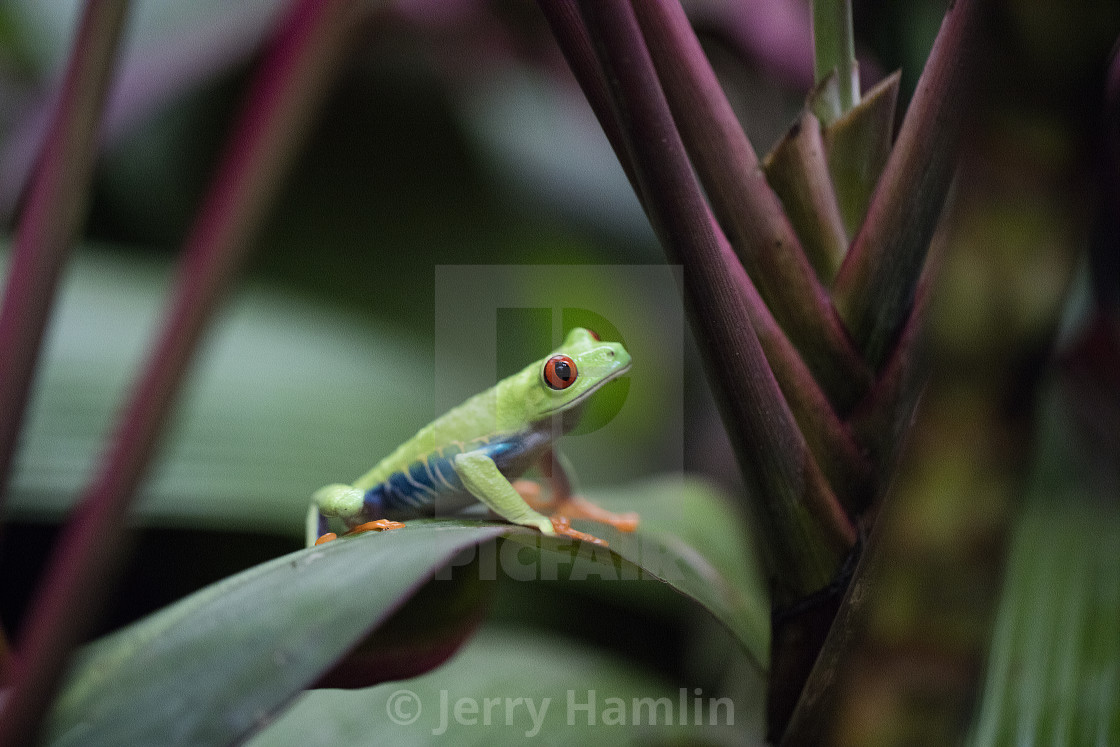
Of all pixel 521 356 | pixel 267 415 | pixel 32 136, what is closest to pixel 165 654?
pixel 267 415

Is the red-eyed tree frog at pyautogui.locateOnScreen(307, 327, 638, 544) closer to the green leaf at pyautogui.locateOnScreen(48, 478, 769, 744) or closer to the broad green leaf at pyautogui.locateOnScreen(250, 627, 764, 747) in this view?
the broad green leaf at pyautogui.locateOnScreen(250, 627, 764, 747)

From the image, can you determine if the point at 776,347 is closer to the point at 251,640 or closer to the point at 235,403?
the point at 251,640

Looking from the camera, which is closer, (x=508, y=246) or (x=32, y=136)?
(x=32, y=136)

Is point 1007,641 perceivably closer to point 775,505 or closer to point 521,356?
point 775,505

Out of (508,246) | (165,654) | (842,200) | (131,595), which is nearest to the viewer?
(165,654)

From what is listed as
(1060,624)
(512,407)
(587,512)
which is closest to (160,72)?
(512,407)

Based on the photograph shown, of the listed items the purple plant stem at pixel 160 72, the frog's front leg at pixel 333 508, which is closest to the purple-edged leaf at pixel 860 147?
the frog's front leg at pixel 333 508

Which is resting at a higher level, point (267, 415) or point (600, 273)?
point (600, 273)

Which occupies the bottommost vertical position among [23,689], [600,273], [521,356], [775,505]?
[23,689]
